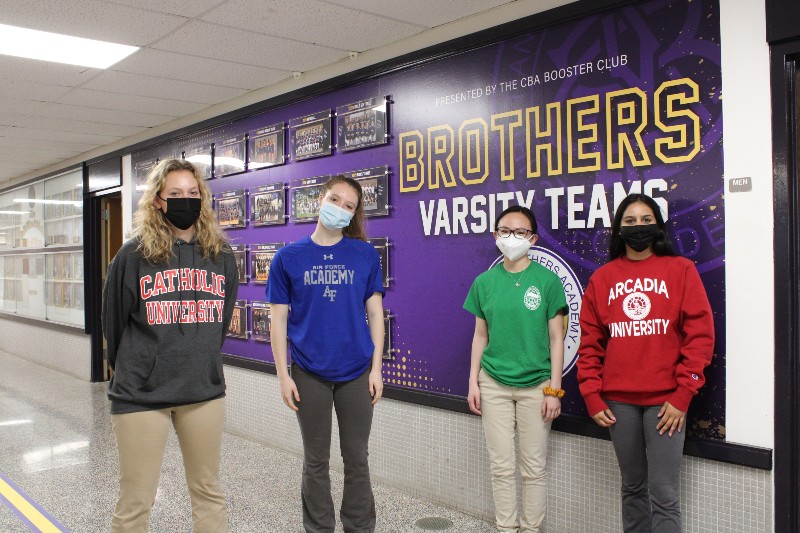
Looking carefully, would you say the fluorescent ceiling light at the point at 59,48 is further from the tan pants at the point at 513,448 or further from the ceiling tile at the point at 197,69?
the tan pants at the point at 513,448

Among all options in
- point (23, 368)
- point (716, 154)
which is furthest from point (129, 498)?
point (23, 368)

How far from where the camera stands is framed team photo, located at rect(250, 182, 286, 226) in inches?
180

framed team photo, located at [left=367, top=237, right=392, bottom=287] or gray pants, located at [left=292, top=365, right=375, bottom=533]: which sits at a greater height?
framed team photo, located at [left=367, top=237, right=392, bottom=287]

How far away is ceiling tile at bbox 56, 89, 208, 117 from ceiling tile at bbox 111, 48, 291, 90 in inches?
28.5

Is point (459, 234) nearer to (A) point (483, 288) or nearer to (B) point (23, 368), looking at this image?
(A) point (483, 288)

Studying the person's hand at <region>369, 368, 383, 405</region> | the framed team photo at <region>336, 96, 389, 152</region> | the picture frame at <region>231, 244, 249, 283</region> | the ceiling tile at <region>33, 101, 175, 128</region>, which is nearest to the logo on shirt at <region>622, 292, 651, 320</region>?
the person's hand at <region>369, 368, 383, 405</region>

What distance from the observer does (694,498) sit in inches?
98.6

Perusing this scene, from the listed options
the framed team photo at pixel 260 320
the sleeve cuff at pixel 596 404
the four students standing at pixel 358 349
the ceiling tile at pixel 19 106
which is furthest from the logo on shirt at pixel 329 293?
the ceiling tile at pixel 19 106

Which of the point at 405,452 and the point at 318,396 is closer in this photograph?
the point at 318,396

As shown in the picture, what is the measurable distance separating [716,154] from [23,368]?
A: 8.56m

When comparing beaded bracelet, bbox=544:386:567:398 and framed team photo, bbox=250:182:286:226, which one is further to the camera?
framed team photo, bbox=250:182:286:226

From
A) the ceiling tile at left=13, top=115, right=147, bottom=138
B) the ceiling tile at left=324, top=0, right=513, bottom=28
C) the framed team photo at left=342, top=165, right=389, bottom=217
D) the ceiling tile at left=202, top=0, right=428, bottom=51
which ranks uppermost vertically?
the ceiling tile at left=13, top=115, right=147, bottom=138

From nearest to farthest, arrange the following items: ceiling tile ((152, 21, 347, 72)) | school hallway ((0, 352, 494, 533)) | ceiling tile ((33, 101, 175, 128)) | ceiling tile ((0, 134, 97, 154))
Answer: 1. school hallway ((0, 352, 494, 533))
2. ceiling tile ((152, 21, 347, 72))
3. ceiling tile ((33, 101, 175, 128))
4. ceiling tile ((0, 134, 97, 154))

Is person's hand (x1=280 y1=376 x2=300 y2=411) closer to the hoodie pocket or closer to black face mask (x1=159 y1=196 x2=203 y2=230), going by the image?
the hoodie pocket
